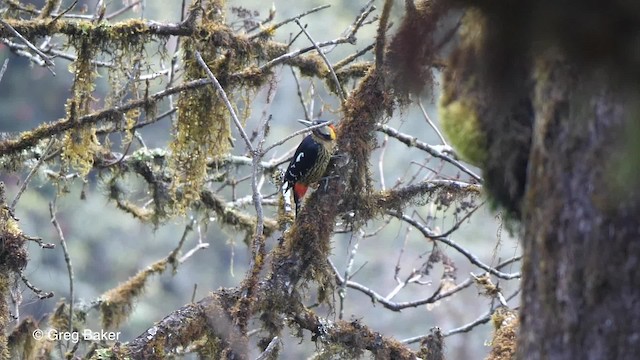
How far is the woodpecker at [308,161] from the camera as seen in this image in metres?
3.75

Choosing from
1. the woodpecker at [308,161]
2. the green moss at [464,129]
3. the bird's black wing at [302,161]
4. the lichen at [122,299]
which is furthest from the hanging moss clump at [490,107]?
the lichen at [122,299]

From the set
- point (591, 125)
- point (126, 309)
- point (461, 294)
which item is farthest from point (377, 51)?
point (461, 294)

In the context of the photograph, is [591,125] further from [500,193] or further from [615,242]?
[500,193]

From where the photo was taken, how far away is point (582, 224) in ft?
5.08

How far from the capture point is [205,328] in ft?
9.68

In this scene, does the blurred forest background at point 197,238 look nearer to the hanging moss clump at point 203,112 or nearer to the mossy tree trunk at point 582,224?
the hanging moss clump at point 203,112

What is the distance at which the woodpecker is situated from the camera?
12.3 feet

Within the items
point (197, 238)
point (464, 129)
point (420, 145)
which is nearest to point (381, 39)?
point (464, 129)

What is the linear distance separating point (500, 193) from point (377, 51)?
3.48ft

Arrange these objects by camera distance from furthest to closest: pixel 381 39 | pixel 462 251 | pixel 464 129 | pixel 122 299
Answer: pixel 122 299 → pixel 462 251 → pixel 381 39 → pixel 464 129

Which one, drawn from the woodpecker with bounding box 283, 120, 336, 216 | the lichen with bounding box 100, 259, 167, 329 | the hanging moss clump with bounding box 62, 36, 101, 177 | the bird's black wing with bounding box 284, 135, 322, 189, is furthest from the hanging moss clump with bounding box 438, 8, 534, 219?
the lichen with bounding box 100, 259, 167, 329

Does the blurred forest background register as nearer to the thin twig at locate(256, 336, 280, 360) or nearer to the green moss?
the thin twig at locate(256, 336, 280, 360)

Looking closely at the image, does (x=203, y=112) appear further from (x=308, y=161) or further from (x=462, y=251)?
(x=462, y=251)

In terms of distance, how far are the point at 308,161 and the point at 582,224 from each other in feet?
7.88
